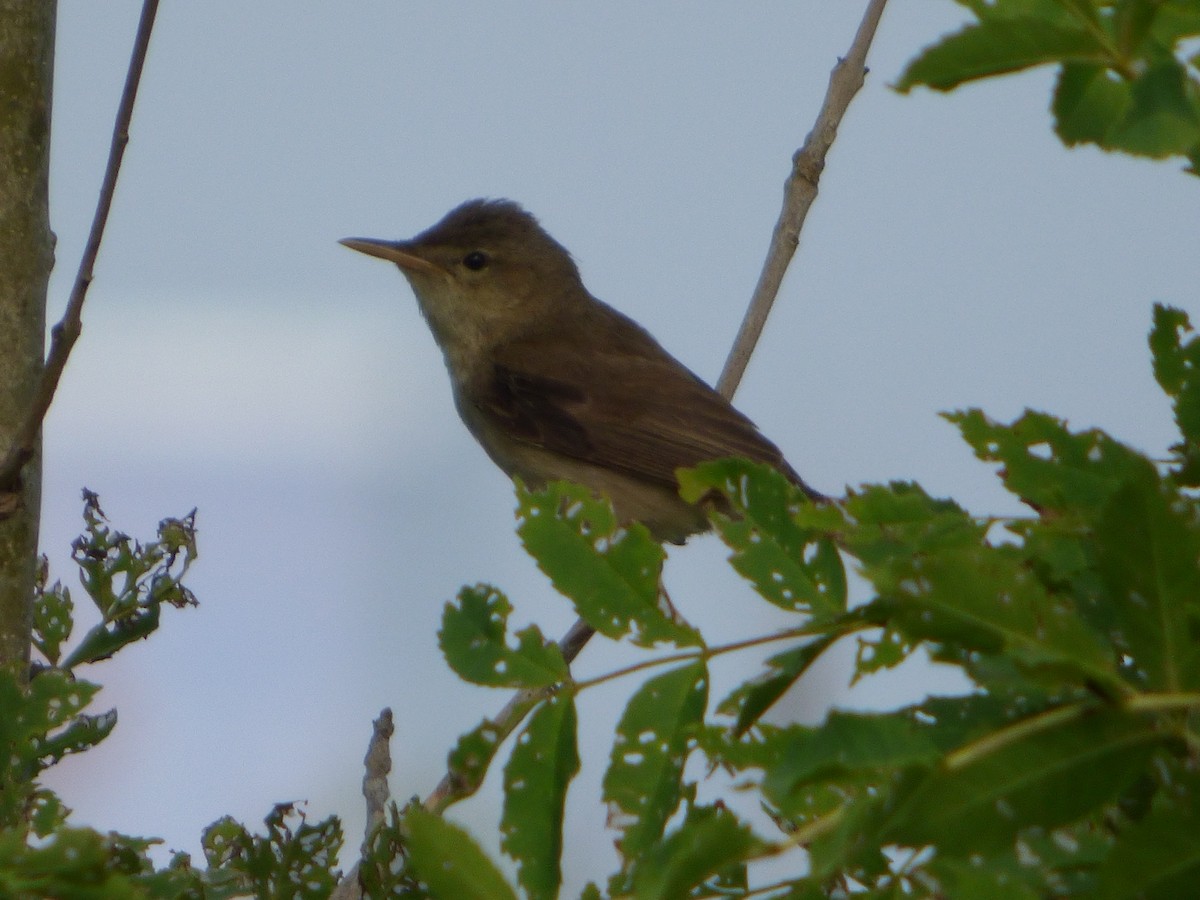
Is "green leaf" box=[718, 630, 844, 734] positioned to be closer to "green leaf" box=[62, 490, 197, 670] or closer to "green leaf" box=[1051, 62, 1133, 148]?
"green leaf" box=[1051, 62, 1133, 148]

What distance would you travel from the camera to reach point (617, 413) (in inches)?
226

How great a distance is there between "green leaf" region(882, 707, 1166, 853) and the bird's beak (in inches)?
214

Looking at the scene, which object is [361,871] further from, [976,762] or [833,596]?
[976,762]

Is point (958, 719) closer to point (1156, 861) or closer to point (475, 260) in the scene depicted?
point (1156, 861)

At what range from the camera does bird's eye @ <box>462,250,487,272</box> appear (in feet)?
21.2

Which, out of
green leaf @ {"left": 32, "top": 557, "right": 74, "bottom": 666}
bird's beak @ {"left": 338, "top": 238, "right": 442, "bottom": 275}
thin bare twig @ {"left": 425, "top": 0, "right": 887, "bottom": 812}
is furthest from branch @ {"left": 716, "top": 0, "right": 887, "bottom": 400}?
green leaf @ {"left": 32, "top": 557, "right": 74, "bottom": 666}

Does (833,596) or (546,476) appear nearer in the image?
(833,596)

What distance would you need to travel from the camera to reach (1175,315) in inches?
54.5

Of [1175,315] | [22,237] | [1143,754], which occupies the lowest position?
[1143,754]

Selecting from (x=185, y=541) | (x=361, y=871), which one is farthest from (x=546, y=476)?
(x=361, y=871)

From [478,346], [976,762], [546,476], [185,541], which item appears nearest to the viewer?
[976,762]

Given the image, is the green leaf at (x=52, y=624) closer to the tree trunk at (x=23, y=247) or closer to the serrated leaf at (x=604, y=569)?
the tree trunk at (x=23, y=247)

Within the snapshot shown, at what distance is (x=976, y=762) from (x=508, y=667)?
20.7 inches

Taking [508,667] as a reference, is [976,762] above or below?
below
